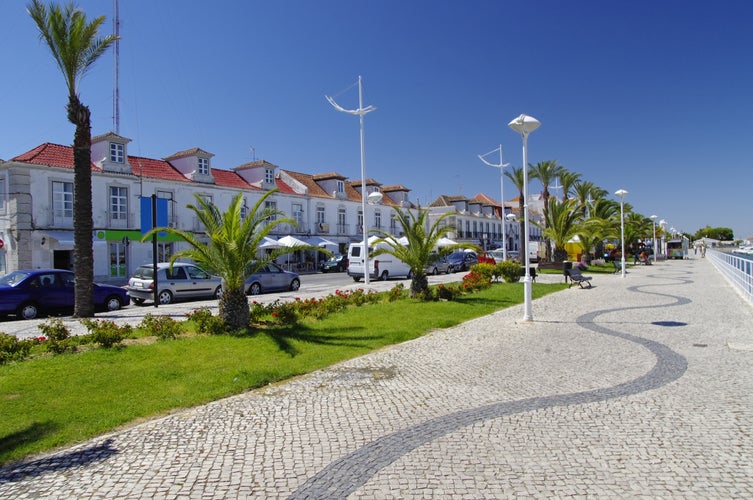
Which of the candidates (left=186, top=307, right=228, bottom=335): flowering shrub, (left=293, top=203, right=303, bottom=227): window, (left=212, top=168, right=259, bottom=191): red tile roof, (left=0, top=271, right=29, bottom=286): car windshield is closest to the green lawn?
(left=186, top=307, right=228, bottom=335): flowering shrub

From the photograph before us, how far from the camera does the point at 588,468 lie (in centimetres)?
402

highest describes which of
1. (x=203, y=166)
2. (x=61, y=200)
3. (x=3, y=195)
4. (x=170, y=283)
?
(x=203, y=166)

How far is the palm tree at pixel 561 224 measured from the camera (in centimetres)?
3362

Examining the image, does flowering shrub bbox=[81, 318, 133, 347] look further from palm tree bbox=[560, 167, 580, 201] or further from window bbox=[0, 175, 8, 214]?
palm tree bbox=[560, 167, 580, 201]

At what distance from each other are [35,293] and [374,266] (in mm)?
16257

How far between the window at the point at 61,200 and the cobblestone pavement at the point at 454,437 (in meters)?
25.7

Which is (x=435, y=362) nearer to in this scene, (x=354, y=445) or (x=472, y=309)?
(x=354, y=445)

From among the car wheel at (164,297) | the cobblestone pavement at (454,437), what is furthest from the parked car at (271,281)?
the cobblestone pavement at (454,437)

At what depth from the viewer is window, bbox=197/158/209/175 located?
35.4 metres

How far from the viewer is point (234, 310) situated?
9.96 meters

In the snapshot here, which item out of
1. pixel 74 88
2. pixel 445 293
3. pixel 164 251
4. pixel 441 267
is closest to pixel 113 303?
pixel 74 88

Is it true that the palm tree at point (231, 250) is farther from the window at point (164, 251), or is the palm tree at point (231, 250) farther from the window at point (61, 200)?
the window at point (164, 251)

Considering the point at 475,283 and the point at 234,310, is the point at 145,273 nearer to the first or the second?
the point at 234,310

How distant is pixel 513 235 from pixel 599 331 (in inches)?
2713
